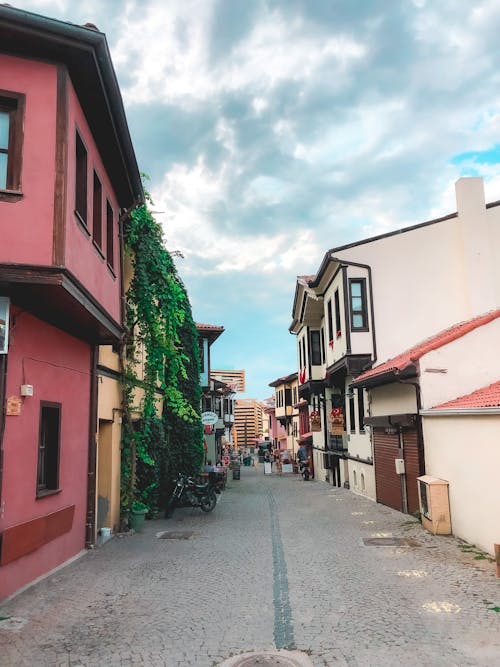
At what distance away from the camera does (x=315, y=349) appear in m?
27.7

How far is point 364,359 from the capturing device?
1753cm

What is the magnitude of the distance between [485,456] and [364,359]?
8461 millimetres

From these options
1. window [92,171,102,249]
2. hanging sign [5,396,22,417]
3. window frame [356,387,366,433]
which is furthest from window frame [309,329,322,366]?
hanging sign [5,396,22,417]

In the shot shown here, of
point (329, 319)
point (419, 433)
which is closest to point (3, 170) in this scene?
point (419, 433)

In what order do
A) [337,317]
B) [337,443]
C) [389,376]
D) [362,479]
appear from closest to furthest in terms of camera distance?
[389,376] < [362,479] < [337,317] < [337,443]

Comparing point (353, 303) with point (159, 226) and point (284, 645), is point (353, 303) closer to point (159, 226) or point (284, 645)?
point (159, 226)

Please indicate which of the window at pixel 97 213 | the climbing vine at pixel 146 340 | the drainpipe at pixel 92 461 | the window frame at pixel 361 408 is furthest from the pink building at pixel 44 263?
the window frame at pixel 361 408

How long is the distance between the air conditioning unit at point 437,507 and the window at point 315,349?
16062 mm

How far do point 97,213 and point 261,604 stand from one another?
273 inches

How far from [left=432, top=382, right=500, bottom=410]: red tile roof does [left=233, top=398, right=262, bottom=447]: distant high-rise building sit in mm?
67298

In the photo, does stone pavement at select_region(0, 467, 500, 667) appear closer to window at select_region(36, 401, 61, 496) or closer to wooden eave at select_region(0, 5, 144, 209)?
window at select_region(36, 401, 61, 496)

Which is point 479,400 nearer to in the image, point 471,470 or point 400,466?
point 471,470

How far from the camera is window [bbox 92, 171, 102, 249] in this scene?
954 cm

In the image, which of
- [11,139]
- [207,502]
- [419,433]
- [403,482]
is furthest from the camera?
[207,502]
